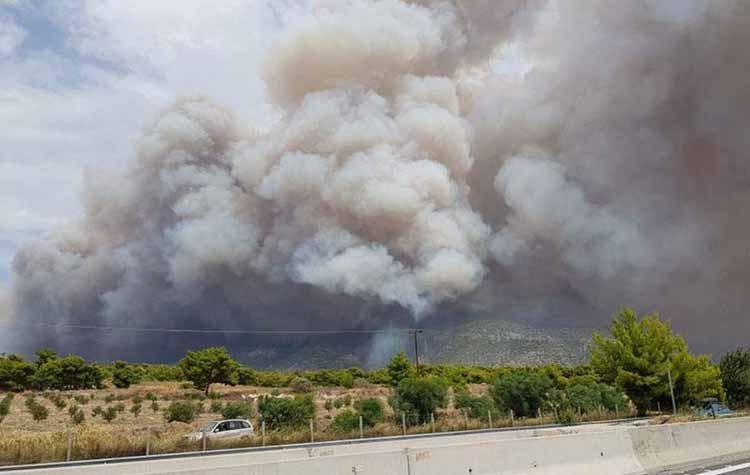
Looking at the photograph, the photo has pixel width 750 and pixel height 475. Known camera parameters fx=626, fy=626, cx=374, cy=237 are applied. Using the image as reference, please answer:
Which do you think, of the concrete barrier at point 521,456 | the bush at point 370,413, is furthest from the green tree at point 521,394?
the concrete barrier at point 521,456

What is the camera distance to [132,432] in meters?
27.3

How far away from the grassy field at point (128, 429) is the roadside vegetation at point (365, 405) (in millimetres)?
54

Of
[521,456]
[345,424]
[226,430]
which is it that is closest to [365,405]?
[345,424]

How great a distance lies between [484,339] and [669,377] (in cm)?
11604

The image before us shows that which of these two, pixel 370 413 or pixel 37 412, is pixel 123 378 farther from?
pixel 370 413

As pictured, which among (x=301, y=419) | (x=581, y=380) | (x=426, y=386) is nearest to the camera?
(x=301, y=419)

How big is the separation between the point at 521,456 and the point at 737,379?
4818cm

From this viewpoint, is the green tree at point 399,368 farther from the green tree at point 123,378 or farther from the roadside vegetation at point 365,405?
the green tree at point 123,378

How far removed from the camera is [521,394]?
38.5 m

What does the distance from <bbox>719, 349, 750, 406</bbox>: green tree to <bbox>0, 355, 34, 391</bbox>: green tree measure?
60004 mm

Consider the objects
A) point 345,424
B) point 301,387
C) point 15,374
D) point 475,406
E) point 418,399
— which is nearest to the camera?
→ point 345,424

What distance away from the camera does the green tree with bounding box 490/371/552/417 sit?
126ft

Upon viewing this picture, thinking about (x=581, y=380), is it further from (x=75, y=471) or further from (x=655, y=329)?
(x=75, y=471)

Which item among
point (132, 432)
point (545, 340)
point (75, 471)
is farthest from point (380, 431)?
point (545, 340)
